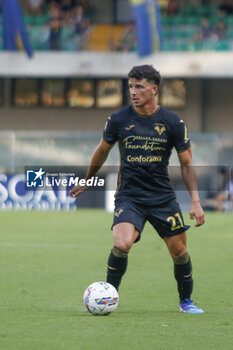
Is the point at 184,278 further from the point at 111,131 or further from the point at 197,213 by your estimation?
the point at 111,131

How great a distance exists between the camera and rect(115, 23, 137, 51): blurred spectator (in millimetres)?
33375

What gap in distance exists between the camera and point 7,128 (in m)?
37.7

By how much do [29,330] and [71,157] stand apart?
24.7 metres

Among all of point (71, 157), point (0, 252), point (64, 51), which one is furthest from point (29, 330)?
point (64, 51)

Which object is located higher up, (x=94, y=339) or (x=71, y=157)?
(x=94, y=339)

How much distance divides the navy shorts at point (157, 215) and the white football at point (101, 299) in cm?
51

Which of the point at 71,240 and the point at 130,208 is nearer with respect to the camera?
the point at 130,208

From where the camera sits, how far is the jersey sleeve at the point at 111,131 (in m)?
7.56

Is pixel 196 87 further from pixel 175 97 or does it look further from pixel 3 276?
pixel 3 276

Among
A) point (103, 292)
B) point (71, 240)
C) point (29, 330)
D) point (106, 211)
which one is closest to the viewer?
point (29, 330)

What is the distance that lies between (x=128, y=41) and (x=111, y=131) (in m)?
26.4

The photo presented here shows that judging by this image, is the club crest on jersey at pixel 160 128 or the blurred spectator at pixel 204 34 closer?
the club crest on jersey at pixel 160 128

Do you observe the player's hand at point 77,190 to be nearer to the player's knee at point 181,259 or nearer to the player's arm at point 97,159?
the player's arm at point 97,159

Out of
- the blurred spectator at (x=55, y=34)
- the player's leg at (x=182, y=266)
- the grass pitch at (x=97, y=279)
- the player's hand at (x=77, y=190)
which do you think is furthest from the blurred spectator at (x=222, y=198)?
the player's hand at (x=77, y=190)
